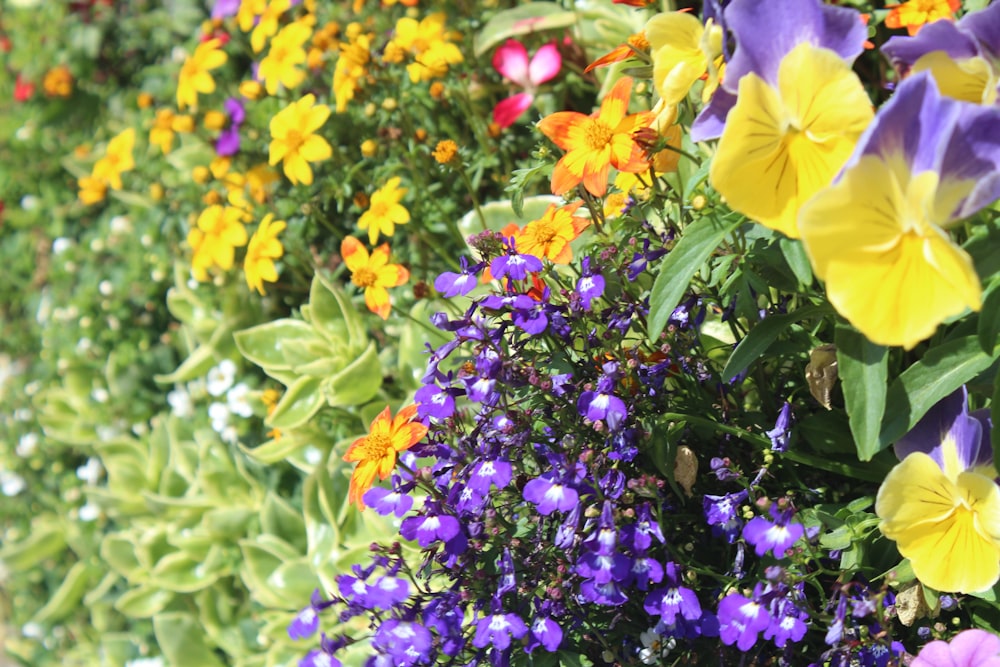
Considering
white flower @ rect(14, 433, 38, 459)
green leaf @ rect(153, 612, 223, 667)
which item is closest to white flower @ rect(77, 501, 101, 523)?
white flower @ rect(14, 433, 38, 459)

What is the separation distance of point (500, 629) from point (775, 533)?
14.9 inches

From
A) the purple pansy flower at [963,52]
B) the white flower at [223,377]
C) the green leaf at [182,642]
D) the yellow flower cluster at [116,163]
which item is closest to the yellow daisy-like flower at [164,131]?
the yellow flower cluster at [116,163]

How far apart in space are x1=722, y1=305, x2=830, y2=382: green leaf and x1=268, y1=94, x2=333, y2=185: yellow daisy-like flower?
1.09m

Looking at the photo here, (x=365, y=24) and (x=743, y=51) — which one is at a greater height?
(x=743, y=51)

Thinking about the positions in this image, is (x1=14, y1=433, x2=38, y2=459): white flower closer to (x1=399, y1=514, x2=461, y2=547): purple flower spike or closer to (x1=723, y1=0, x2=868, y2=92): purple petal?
(x1=399, y1=514, x2=461, y2=547): purple flower spike

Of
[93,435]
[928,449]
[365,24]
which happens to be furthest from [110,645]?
[928,449]

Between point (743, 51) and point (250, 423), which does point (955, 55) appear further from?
point (250, 423)

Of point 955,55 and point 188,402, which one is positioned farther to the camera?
point 188,402

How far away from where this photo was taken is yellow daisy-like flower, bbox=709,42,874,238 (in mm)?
1073

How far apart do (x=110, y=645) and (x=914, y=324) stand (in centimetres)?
266

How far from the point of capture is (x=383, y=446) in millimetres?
1431

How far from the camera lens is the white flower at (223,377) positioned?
2.76 metres

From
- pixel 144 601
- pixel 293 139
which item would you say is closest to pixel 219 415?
pixel 144 601

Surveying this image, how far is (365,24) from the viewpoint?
9.11 feet
